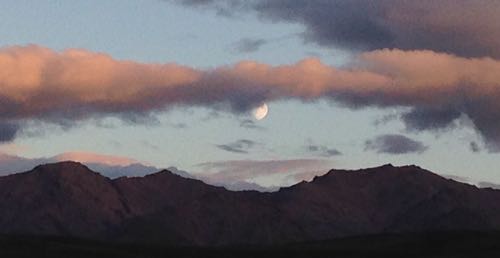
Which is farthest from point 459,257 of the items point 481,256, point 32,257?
point 32,257

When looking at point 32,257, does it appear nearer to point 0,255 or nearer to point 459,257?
point 0,255

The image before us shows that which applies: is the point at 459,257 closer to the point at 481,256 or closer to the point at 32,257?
the point at 481,256

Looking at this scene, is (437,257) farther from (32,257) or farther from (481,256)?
(32,257)

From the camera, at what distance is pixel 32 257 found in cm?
19912

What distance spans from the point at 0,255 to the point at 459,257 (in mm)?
87257

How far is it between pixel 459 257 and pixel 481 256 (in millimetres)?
4240

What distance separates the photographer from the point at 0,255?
199875 millimetres

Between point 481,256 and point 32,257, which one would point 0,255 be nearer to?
point 32,257

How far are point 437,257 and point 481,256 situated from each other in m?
10.0

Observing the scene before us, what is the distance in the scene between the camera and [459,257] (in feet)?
628

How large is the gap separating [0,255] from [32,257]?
6382mm

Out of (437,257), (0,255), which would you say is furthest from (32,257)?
(437,257)

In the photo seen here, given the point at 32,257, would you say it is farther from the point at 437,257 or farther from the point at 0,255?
the point at 437,257
